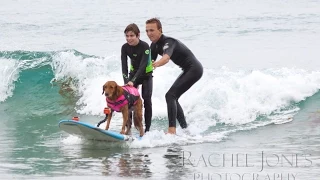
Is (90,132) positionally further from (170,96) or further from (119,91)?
(170,96)

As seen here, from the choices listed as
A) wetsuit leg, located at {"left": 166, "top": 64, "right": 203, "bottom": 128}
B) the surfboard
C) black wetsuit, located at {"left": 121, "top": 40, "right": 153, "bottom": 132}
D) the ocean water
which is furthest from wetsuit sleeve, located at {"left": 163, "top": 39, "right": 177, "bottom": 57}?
the surfboard

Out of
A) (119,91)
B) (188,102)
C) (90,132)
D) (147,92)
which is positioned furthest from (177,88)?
(188,102)

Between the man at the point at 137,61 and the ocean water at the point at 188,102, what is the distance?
2.44ft

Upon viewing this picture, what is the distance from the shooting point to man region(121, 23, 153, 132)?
10.2 metres

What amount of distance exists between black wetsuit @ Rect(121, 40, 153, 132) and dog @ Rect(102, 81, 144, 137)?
0.26m

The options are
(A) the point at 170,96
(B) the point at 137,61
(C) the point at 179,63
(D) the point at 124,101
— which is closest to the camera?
(D) the point at 124,101

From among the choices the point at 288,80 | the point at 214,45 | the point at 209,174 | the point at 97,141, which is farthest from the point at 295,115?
the point at 214,45

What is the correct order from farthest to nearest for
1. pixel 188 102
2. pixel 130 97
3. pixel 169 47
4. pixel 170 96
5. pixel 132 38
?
pixel 188 102 < pixel 170 96 < pixel 169 47 < pixel 132 38 < pixel 130 97

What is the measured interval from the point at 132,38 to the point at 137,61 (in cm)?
37

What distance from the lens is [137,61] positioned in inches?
409

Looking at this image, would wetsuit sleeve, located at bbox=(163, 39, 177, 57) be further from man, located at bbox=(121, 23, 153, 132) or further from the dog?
the dog

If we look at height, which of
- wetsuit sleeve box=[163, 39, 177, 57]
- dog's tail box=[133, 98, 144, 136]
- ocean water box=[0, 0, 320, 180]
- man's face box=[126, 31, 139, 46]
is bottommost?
ocean water box=[0, 0, 320, 180]

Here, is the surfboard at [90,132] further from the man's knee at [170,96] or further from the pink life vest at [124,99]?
the man's knee at [170,96]

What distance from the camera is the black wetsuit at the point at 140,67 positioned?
10.3m
